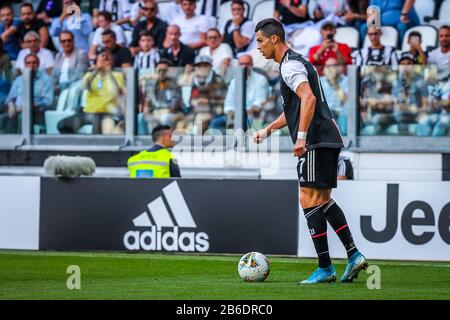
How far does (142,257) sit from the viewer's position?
44.8 ft

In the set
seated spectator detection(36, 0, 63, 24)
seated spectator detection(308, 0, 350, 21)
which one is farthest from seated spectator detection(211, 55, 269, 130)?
seated spectator detection(36, 0, 63, 24)

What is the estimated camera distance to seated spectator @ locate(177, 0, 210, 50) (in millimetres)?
19359

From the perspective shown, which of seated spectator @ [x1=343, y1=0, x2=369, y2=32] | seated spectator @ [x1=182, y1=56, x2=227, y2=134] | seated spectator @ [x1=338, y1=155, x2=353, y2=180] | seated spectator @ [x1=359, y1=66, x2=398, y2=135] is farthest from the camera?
seated spectator @ [x1=343, y1=0, x2=369, y2=32]

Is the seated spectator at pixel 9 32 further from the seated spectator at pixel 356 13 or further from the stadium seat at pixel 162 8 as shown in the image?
the seated spectator at pixel 356 13

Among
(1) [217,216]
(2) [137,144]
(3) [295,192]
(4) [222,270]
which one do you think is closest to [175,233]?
(1) [217,216]

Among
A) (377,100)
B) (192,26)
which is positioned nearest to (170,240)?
(377,100)

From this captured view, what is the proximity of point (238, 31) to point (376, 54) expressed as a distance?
2.72m

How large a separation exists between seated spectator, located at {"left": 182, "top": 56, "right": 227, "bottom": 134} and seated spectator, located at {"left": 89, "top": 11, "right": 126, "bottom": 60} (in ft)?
9.06

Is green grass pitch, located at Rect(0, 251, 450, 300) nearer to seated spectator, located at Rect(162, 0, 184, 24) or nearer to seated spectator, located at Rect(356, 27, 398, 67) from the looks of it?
seated spectator, located at Rect(356, 27, 398, 67)

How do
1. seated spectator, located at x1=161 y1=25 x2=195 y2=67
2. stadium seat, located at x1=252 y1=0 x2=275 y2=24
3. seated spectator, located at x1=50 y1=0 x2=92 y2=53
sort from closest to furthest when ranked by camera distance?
seated spectator, located at x1=161 y1=25 x2=195 y2=67, stadium seat, located at x1=252 y1=0 x2=275 y2=24, seated spectator, located at x1=50 y1=0 x2=92 y2=53

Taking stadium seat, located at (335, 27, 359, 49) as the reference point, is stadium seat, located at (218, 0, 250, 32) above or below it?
above

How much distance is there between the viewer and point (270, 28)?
9.94 metres

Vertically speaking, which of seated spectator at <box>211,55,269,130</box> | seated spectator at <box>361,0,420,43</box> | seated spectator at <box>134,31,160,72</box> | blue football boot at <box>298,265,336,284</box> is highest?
seated spectator at <box>361,0,420,43</box>
